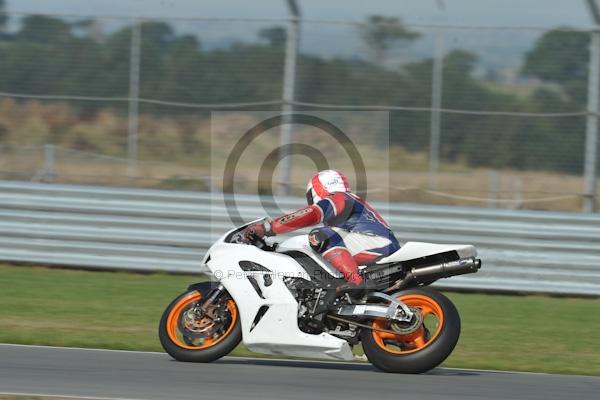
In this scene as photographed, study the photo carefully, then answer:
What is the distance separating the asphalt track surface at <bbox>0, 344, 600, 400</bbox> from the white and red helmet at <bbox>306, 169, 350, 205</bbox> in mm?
1294

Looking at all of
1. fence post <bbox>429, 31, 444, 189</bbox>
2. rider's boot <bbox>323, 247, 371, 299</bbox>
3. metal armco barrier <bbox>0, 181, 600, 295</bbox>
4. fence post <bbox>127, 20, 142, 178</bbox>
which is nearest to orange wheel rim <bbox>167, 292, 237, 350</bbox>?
rider's boot <bbox>323, 247, 371, 299</bbox>

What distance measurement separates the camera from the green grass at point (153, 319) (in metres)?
8.89

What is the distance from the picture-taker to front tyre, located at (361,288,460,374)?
7609 mm

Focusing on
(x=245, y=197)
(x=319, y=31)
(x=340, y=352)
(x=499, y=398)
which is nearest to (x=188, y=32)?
(x=319, y=31)

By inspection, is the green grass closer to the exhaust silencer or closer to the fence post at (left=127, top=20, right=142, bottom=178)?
the exhaust silencer

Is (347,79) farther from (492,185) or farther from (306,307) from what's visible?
(306,307)

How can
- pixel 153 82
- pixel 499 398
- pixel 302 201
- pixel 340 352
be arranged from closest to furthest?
pixel 499 398 < pixel 340 352 < pixel 302 201 < pixel 153 82

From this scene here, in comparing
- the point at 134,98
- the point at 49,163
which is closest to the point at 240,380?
the point at 134,98

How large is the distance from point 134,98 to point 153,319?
193 inches

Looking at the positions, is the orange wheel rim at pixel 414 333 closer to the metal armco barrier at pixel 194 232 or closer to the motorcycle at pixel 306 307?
the motorcycle at pixel 306 307

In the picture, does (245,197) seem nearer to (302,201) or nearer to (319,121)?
(302,201)

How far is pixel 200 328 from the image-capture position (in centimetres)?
800

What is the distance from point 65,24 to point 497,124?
5.72m

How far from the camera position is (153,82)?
47.3 ft
